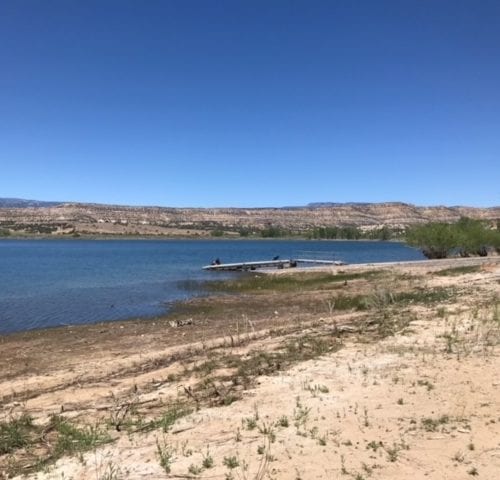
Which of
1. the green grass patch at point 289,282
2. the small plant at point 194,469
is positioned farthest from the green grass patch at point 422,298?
the small plant at point 194,469

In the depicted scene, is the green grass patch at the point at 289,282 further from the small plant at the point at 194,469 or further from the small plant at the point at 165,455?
the small plant at the point at 194,469

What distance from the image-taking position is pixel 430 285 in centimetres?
2702

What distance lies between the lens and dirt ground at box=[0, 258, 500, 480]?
20.2ft

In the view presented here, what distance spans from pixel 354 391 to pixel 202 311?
1802 centimetres

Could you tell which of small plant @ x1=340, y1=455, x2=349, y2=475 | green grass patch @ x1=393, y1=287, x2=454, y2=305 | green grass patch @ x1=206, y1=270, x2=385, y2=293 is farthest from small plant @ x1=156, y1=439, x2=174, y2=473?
green grass patch @ x1=206, y1=270, x2=385, y2=293

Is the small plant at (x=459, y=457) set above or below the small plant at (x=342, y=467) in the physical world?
above

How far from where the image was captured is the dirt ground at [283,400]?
6.16m

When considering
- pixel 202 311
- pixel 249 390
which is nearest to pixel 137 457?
pixel 249 390

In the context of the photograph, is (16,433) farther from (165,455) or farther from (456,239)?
(456,239)

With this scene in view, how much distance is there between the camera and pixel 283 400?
8312 mm

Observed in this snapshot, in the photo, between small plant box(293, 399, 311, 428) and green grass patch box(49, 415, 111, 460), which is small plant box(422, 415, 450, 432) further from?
green grass patch box(49, 415, 111, 460)

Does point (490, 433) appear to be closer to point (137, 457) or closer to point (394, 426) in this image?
point (394, 426)

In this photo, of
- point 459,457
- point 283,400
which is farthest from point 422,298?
point 459,457

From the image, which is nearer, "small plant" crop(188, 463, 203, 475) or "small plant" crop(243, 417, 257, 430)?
"small plant" crop(188, 463, 203, 475)
